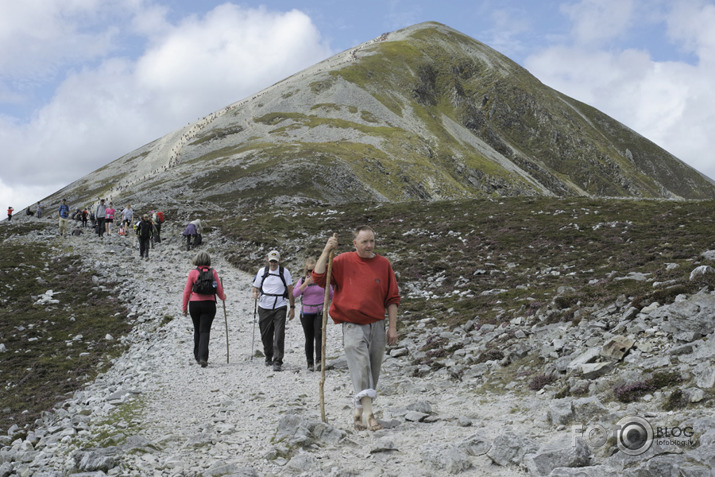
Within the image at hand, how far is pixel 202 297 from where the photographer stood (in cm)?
1389

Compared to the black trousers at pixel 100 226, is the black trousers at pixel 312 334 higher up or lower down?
lower down

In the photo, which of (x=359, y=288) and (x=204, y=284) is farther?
(x=204, y=284)

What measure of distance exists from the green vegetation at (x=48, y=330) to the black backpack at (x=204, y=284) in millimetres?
4128

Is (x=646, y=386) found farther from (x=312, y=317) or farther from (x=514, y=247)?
(x=514, y=247)

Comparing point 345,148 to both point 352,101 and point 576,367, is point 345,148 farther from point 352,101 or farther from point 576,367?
point 576,367

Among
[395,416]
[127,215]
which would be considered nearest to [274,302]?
[395,416]

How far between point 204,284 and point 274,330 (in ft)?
7.41

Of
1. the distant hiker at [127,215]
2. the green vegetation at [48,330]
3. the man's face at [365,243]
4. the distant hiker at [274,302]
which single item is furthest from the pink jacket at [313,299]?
the distant hiker at [127,215]

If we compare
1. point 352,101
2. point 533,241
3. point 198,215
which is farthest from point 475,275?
point 352,101

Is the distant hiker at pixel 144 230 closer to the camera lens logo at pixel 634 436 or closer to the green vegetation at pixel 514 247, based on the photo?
the green vegetation at pixel 514 247

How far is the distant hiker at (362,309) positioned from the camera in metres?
8.24

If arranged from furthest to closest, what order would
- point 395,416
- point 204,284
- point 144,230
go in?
point 144,230 → point 204,284 → point 395,416

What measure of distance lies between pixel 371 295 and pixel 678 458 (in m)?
4.59

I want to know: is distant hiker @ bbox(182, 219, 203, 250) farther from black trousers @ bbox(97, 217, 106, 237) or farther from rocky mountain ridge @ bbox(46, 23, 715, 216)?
rocky mountain ridge @ bbox(46, 23, 715, 216)
